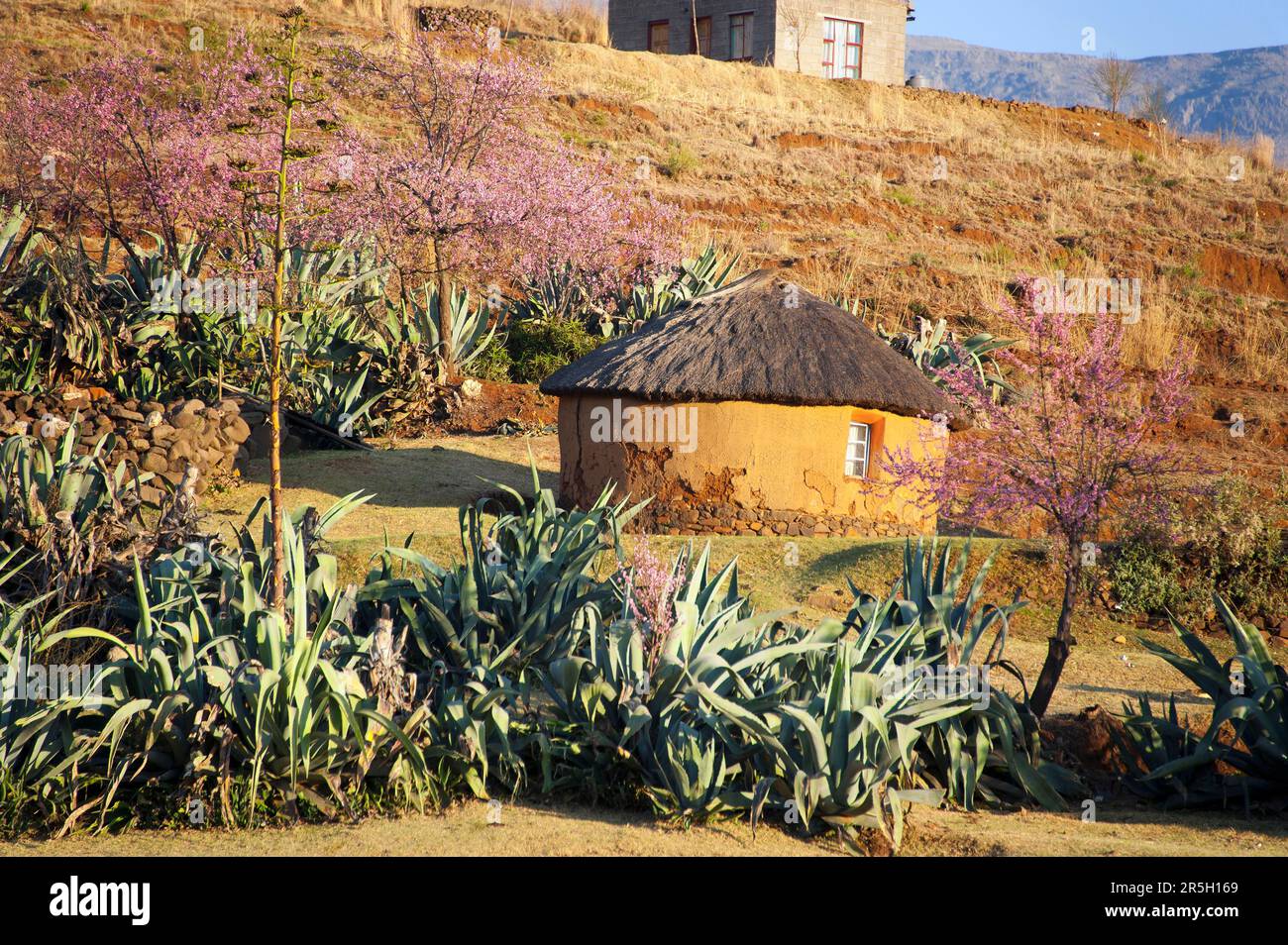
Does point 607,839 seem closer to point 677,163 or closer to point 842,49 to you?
point 677,163

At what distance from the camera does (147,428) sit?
13.2 m

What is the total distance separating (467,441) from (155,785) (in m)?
10.9

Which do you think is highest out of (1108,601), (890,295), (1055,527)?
(890,295)

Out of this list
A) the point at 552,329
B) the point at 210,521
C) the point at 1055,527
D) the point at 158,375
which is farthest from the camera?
the point at 552,329

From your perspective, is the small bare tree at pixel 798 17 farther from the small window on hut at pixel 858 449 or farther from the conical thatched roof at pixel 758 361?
the small window on hut at pixel 858 449

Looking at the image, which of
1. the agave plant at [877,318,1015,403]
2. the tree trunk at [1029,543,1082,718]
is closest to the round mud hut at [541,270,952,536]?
the agave plant at [877,318,1015,403]

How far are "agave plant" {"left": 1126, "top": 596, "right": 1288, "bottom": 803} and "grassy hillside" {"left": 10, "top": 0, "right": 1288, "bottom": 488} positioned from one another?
1269 cm

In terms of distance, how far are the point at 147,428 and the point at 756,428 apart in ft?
21.0

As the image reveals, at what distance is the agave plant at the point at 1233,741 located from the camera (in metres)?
6.37

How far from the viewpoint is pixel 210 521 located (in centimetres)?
1176

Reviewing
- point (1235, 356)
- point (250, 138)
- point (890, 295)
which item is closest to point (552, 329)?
point (250, 138)

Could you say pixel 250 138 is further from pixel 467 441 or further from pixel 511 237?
pixel 467 441

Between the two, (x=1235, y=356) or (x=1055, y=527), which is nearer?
(x=1055, y=527)

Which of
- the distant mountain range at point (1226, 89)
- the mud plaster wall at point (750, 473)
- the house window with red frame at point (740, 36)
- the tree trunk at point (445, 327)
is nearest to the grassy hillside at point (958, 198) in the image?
the house window with red frame at point (740, 36)
